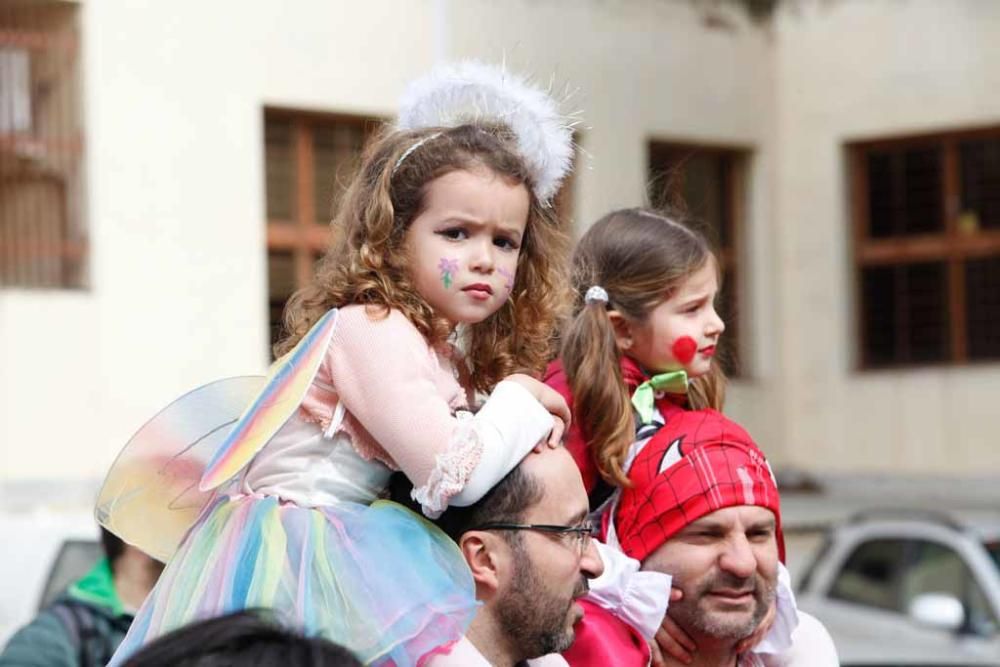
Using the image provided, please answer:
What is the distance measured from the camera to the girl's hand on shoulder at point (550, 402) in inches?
104

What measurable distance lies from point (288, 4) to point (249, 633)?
98.5 inches

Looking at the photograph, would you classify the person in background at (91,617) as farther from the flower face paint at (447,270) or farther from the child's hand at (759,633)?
the flower face paint at (447,270)

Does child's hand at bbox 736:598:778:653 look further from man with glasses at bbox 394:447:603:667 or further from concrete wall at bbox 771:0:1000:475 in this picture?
concrete wall at bbox 771:0:1000:475

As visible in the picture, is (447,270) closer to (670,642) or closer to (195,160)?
(670,642)

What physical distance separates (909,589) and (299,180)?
458 cm

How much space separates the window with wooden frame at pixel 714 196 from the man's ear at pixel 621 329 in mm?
263

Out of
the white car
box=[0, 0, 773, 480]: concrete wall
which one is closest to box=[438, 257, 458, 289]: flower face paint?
box=[0, 0, 773, 480]: concrete wall

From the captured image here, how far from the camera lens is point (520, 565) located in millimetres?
2582

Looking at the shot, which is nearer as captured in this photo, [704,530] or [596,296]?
[704,530]

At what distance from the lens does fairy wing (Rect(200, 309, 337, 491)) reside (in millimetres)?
2510

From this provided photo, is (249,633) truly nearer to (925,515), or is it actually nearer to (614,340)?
(614,340)

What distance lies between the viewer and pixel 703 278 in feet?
10.2

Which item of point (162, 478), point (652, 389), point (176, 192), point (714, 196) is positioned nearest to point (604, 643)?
point (652, 389)

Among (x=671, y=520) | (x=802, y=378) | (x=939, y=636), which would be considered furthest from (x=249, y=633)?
(x=802, y=378)
